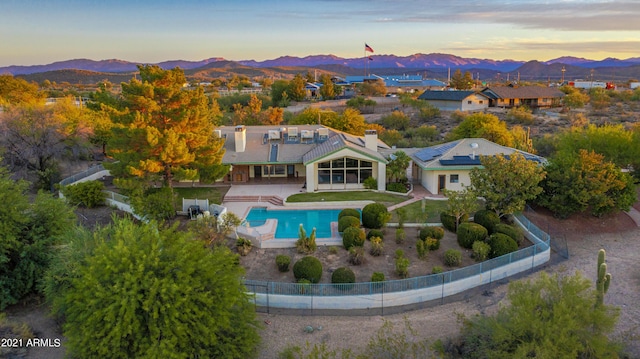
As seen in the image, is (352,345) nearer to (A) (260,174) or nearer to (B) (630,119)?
(A) (260,174)

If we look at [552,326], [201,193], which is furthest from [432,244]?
[201,193]

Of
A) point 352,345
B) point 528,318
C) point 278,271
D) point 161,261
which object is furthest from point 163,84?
point 528,318

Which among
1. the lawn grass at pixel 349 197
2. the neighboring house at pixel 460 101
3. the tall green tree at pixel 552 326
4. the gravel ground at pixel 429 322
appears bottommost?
the gravel ground at pixel 429 322

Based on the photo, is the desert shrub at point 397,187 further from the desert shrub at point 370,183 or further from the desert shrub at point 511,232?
the desert shrub at point 511,232

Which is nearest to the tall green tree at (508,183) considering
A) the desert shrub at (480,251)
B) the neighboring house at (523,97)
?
the desert shrub at (480,251)

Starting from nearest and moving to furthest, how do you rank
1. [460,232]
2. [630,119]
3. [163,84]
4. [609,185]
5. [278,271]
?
[278,271] < [460,232] < [609,185] < [163,84] < [630,119]

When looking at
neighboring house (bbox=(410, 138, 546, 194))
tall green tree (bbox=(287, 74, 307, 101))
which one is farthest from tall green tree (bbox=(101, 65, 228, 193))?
tall green tree (bbox=(287, 74, 307, 101))

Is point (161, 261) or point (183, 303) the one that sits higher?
point (161, 261)
